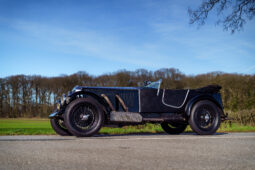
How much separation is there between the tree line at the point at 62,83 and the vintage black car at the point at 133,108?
2649cm

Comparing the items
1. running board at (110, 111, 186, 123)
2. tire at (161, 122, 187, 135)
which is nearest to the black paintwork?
running board at (110, 111, 186, 123)

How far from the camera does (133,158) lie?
3.15m

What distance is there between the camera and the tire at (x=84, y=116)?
5.61 m

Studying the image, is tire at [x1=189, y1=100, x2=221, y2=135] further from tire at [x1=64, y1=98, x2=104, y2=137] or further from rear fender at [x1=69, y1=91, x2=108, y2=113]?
tire at [x1=64, y1=98, x2=104, y2=137]

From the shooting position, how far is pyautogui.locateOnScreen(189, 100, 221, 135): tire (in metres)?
6.55

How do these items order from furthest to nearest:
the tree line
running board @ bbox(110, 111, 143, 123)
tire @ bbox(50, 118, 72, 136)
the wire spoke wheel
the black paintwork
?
the tree line < tire @ bbox(50, 118, 72, 136) < the black paintwork < running board @ bbox(110, 111, 143, 123) < the wire spoke wheel

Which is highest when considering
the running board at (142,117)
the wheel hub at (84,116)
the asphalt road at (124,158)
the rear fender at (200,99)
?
the rear fender at (200,99)

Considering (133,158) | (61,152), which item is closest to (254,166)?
(133,158)

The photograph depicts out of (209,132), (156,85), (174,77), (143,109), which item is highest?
(174,77)

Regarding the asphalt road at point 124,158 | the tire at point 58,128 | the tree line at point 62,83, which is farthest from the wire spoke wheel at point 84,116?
the tree line at point 62,83

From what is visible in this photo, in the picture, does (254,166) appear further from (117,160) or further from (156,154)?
(117,160)

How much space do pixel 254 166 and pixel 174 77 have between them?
112 feet

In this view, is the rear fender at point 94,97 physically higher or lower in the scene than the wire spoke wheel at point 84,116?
higher

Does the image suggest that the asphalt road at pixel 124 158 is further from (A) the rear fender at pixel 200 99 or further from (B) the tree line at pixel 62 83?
(B) the tree line at pixel 62 83
